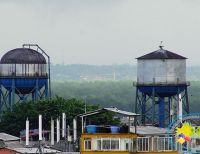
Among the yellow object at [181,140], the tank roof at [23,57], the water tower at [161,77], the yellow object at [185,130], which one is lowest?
the yellow object at [181,140]

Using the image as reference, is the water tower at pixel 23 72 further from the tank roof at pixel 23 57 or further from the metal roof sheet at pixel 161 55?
the metal roof sheet at pixel 161 55

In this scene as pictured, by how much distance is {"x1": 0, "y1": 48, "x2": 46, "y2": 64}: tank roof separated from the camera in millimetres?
156000

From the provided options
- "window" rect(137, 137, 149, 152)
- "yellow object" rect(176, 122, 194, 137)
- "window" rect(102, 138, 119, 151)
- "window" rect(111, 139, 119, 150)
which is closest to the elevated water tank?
"yellow object" rect(176, 122, 194, 137)

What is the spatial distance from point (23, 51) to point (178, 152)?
7276 cm

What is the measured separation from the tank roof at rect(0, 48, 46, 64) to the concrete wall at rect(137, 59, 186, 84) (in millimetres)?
16279

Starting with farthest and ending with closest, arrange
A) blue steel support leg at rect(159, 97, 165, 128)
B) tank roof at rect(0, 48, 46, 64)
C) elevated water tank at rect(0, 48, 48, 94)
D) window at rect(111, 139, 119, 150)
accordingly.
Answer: tank roof at rect(0, 48, 46, 64)
elevated water tank at rect(0, 48, 48, 94)
blue steel support leg at rect(159, 97, 165, 128)
window at rect(111, 139, 119, 150)

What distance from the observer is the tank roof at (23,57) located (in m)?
156

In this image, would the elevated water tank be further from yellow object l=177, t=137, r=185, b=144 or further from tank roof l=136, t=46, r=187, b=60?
yellow object l=177, t=137, r=185, b=144

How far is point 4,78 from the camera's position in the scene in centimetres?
15600

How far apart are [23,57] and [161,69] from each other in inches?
812

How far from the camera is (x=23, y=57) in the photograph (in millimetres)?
156125

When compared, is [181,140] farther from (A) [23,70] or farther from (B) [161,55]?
(A) [23,70]

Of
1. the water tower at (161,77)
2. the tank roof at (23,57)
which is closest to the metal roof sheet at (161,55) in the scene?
the water tower at (161,77)

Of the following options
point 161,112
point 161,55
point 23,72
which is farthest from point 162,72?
point 23,72
